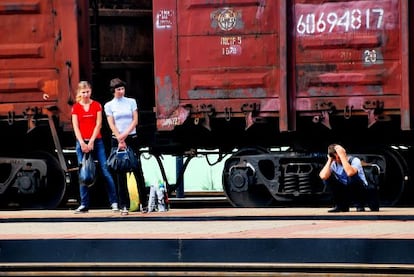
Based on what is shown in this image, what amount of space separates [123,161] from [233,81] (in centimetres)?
223

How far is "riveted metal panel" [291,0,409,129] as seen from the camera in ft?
50.3

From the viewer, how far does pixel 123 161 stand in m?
14.3

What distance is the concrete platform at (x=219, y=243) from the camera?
1010 centimetres

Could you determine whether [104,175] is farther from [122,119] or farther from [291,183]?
[291,183]

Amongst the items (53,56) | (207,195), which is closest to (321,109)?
(53,56)

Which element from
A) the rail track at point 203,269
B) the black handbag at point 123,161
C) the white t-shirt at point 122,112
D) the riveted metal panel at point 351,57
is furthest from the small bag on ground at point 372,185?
the rail track at point 203,269

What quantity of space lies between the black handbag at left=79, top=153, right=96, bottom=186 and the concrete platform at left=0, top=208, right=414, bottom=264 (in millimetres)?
1974

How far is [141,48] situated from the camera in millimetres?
16672

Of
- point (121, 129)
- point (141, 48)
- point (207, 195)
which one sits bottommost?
point (207, 195)

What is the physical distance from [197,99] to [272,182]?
1.46 m

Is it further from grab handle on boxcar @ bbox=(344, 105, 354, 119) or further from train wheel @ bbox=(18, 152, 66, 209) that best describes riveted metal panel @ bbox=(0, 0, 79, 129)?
grab handle on boxcar @ bbox=(344, 105, 354, 119)

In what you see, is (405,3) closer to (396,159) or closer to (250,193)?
(396,159)

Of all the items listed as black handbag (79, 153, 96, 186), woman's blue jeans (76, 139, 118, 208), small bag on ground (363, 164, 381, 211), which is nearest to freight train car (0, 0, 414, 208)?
small bag on ground (363, 164, 381, 211)

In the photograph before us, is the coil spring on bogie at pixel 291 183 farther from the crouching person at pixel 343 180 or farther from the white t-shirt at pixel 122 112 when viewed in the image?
the white t-shirt at pixel 122 112
